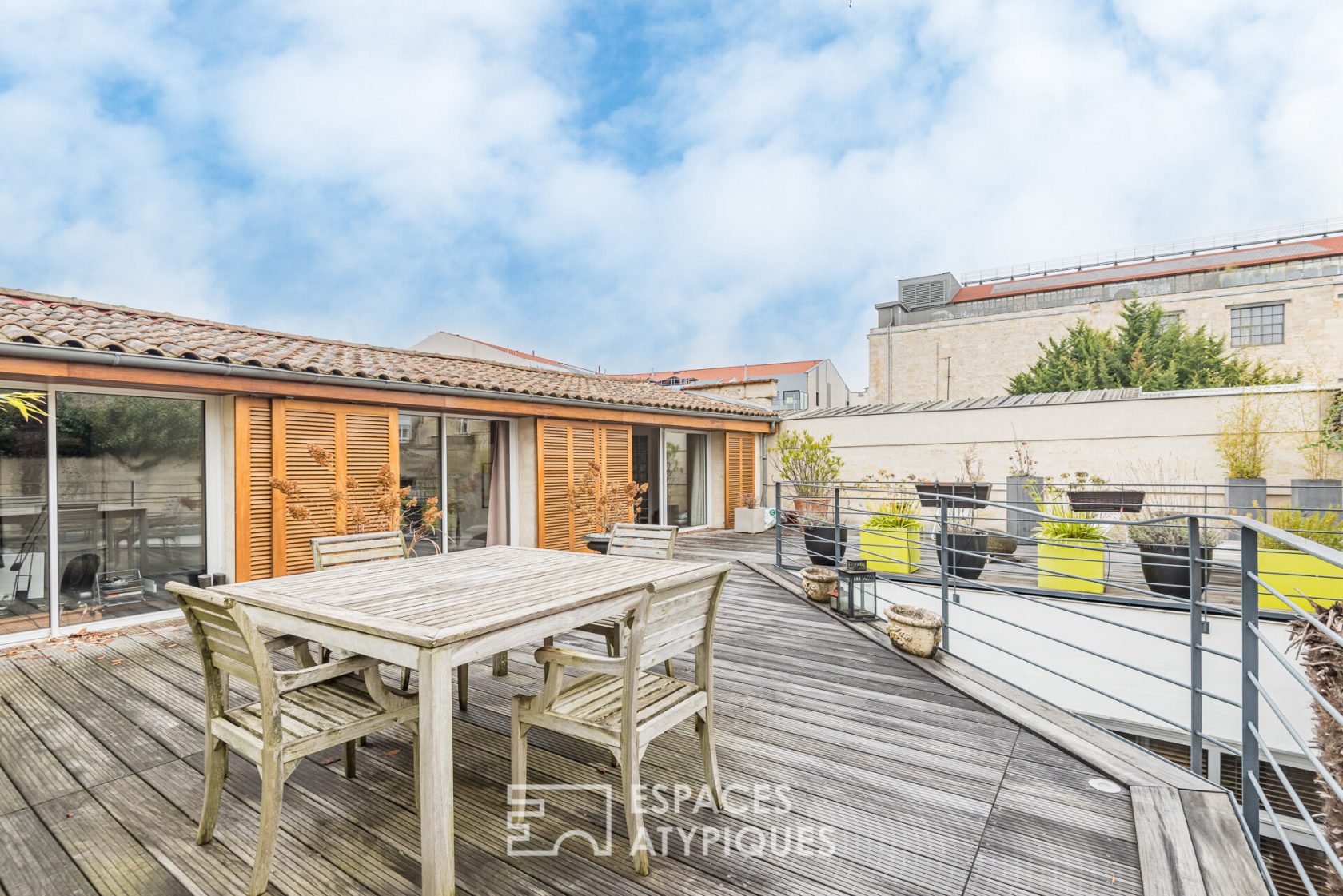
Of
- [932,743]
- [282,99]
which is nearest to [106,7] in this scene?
[282,99]

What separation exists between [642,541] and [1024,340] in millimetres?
27369

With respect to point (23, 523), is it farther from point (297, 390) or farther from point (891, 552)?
point (891, 552)

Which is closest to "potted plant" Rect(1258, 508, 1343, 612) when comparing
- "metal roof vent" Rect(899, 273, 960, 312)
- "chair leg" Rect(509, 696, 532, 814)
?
"chair leg" Rect(509, 696, 532, 814)

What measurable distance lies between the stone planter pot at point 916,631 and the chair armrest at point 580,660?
2481 mm

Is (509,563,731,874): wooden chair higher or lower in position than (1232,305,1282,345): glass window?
lower

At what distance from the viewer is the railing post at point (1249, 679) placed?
2086 mm

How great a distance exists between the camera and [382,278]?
76.3 feet

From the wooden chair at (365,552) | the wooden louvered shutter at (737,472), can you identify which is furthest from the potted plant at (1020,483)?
the wooden chair at (365,552)

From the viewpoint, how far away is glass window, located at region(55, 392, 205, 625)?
5.02m

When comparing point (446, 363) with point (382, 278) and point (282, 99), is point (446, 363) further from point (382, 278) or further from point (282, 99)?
point (382, 278)

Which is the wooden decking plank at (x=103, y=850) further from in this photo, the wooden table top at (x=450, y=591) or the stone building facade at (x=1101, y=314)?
the stone building facade at (x=1101, y=314)

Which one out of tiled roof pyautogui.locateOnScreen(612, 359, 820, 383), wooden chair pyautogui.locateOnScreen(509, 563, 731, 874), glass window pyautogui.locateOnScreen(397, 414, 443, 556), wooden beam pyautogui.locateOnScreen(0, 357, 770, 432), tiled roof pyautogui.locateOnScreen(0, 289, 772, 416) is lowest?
wooden chair pyautogui.locateOnScreen(509, 563, 731, 874)

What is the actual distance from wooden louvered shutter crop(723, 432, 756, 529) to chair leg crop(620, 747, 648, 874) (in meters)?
9.29
